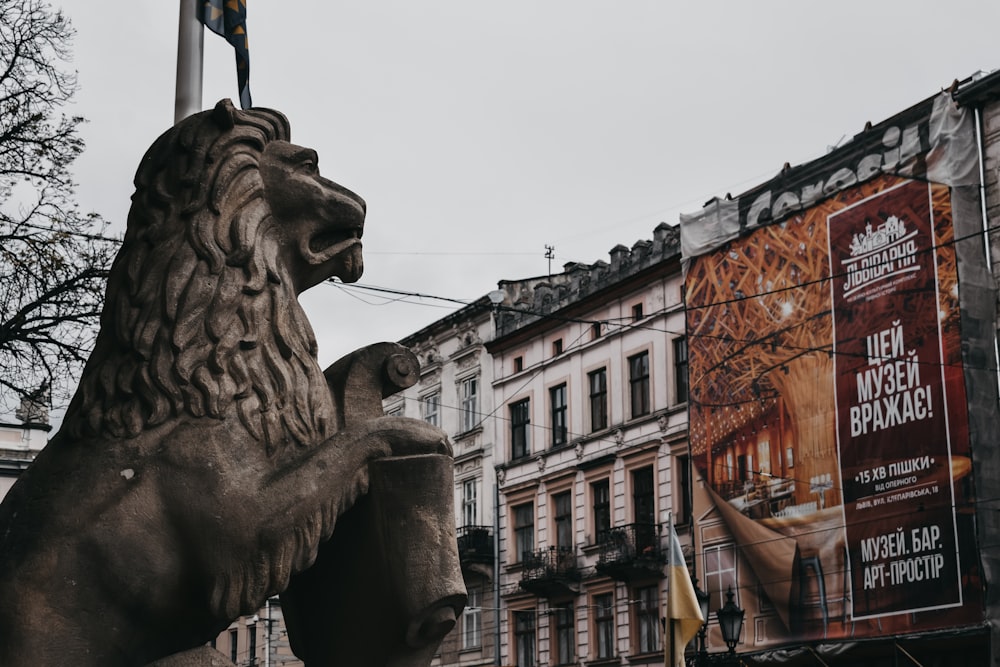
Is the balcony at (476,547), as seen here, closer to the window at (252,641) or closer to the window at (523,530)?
the window at (523,530)

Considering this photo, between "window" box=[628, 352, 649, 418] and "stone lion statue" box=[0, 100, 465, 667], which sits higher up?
"window" box=[628, 352, 649, 418]

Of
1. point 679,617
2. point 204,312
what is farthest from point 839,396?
point 204,312

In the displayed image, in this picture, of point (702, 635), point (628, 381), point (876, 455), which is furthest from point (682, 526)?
point (702, 635)

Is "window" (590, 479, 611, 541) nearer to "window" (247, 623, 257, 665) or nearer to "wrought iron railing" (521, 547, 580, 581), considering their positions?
"wrought iron railing" (521, 547, 580, 581)

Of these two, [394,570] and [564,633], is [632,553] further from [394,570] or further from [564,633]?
[394,570]

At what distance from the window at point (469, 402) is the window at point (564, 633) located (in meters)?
6.96

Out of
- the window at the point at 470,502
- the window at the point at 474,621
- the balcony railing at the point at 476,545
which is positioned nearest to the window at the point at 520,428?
the window at the point at 470,502

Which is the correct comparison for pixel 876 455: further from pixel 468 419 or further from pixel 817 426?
pixel 468 419

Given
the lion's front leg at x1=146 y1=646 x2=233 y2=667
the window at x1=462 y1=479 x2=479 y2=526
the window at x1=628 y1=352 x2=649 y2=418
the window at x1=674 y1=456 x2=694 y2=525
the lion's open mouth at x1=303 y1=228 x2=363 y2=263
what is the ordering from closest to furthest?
A: the lion's front leg at x1=146 y1=646 x2=233 y2=667, the lion's open mouth at x1=303 y1=228 x2=363 y2=263, the window at x1=674 y1=456 x2=694 y2=525, the window at x1=628 y1=352 x2=649 y2=418, the window at x1=462 y1=479 x2=479 y2=526

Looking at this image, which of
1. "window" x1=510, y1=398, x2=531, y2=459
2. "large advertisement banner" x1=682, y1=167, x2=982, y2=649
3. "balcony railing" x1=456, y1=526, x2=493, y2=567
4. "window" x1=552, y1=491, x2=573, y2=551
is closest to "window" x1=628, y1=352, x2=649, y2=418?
"large advertisement banner" x1=682, y1=167, x2=982, y2=649

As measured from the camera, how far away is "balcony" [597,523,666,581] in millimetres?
33062

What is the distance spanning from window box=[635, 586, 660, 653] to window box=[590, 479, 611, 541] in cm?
239

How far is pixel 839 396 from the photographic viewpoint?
28281 mm

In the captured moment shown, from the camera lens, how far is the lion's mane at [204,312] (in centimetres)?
392
